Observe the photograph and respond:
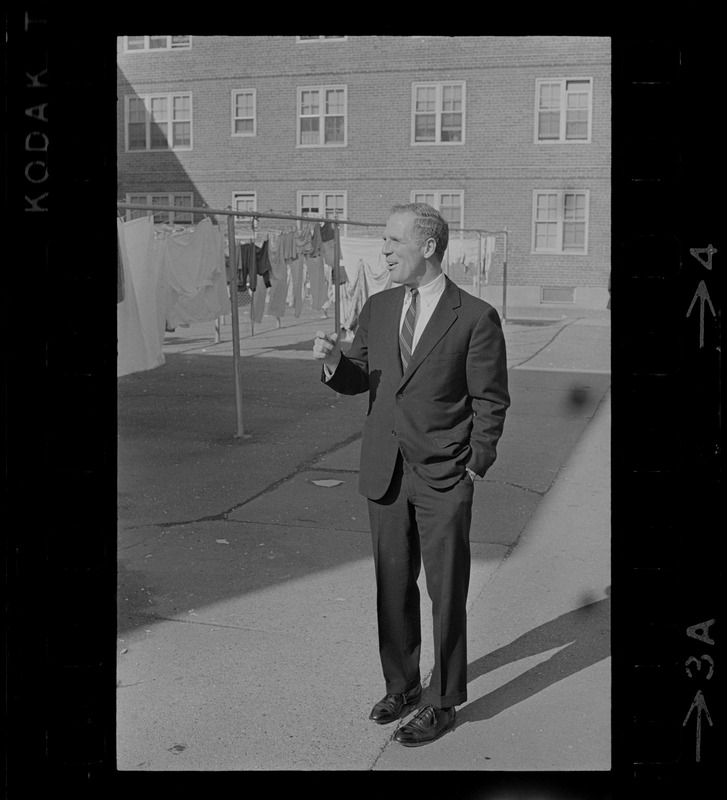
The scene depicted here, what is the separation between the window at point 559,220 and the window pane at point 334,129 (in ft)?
20.0

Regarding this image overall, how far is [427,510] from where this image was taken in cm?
352

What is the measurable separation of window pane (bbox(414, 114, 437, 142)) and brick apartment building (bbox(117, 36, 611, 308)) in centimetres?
4

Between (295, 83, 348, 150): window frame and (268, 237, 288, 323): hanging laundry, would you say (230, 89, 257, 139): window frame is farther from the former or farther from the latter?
(268, 237, 288, 323): hanging laundry

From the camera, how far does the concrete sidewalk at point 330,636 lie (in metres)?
3.53

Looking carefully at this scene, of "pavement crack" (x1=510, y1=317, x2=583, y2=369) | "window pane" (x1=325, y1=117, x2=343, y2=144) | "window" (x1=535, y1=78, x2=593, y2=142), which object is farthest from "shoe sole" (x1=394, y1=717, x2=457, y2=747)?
"window pane" (x1=325, y1=117, x2=343, y2=144)

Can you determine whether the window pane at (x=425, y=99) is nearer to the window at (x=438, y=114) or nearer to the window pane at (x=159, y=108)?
the window at (x=438, y=114)

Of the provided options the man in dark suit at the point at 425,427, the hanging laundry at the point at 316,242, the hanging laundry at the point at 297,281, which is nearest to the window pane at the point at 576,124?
the hanging laundry at the point at 297,281

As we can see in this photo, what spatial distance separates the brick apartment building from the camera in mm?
27469

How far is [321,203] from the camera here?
29.5 metres
